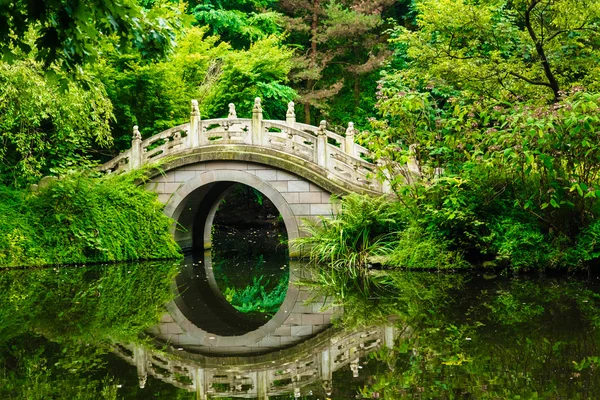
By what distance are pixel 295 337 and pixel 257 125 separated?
8379 millimetres

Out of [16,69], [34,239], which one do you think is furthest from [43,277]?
[16,69]

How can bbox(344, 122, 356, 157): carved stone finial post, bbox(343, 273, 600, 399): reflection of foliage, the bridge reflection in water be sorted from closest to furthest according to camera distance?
bbox(343, 273, 600, 399): reflection of foliage
the bridge reflection in water
bbox(344, 122, 356, 157): carved stone finial post

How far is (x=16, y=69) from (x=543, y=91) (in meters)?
9.29

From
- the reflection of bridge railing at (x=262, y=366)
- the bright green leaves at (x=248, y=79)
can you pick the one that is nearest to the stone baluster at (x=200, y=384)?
the reflection of bridge railing at (x=262, y=366)

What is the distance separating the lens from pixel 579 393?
5957 millimetres

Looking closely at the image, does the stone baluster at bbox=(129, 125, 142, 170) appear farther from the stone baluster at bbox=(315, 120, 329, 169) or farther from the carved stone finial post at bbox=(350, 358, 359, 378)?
the carved stone finial post at bbox=(350, 358, 359, 378)

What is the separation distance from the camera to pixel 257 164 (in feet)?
54.2

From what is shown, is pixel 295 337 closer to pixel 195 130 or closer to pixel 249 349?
pixel 249 349

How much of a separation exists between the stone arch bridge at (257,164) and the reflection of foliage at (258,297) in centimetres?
286

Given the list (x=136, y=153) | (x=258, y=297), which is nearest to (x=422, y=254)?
(x=258, y=297)

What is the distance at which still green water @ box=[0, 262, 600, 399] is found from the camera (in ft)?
20.8

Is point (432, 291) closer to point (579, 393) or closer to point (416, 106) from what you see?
point (416, 106)

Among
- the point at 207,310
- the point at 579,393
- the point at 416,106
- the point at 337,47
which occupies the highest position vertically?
the point at 337,47

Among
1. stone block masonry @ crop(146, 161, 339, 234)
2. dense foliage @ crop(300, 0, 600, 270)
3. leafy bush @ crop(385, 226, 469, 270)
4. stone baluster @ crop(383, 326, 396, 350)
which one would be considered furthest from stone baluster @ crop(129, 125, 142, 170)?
stone baluster @ crop(383, 326, 396, 350)
